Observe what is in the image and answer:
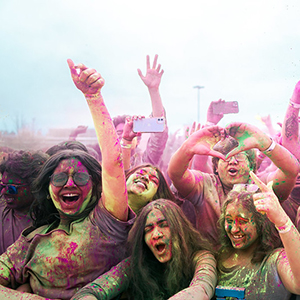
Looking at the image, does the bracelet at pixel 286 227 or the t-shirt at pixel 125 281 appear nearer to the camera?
the bracelet at pixel 286 227

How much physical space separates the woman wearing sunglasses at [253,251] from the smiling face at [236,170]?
14.1 inches

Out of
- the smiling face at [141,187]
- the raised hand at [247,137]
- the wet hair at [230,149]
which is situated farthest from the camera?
the wet hair at [230,149]

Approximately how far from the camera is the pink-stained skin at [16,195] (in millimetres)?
2506

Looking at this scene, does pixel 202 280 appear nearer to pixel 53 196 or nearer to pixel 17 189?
pixel 53 196

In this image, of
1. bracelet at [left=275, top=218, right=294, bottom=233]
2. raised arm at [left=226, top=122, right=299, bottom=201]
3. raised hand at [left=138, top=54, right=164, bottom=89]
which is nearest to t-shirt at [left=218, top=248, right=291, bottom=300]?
bracelet at [left=275, top=218, right=294, bottom=233]

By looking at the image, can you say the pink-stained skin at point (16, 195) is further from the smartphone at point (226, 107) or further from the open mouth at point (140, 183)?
the smartphone at point (226, 107)

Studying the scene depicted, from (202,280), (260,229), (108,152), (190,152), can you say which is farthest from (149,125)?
(202,280)

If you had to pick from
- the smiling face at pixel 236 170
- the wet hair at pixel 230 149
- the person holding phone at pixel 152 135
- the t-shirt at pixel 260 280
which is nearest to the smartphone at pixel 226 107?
the person holding phone at pixel 152 135

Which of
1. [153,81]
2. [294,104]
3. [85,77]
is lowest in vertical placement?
[294,104]

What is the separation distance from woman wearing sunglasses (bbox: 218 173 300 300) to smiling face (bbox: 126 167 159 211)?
498mm

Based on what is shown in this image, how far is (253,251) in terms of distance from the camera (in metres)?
1.95

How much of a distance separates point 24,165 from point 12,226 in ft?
1.34

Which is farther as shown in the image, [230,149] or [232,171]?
[230,149]

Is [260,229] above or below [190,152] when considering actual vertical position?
below
